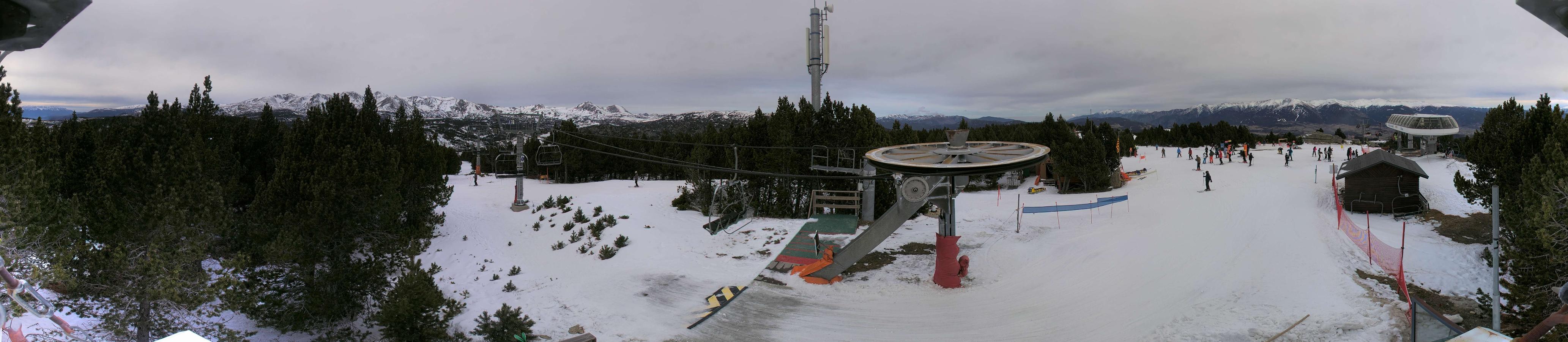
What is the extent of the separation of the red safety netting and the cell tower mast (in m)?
17.8

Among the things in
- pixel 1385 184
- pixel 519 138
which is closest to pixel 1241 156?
pixel 1385 184

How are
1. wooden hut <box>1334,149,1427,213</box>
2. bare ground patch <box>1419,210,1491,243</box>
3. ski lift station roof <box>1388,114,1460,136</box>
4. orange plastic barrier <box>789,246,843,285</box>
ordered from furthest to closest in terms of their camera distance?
ski lift station roof <box>1388,114,1460,136</box> < wooden hut <box>1334,149,1427,213</box> < bare ground patch <box>1419,210,1491,243</box> < orange plastic barrier <box>789,246,843,285</box>

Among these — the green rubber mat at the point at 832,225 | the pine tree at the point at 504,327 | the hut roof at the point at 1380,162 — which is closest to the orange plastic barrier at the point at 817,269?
the green rubber mat at the point at 832,225

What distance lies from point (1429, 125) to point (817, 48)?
47.6 metres

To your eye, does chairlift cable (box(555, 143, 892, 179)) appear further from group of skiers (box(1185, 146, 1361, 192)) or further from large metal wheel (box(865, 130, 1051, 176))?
group of skiers (box(1185, 146, 1361, 192))

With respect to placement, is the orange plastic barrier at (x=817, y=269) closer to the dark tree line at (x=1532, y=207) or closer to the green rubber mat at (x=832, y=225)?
the green rubber mat at (x=832, y=225)

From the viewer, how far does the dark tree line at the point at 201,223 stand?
1020 centimetres

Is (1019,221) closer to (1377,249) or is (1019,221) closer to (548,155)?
(1377,249)

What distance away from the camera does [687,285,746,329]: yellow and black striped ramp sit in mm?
14086

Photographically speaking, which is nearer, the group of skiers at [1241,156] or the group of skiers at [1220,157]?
the group of skiers at [1241,156]

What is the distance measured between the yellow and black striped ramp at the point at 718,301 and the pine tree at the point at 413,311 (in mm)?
5112

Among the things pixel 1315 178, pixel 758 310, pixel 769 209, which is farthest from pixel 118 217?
pixel 1315 178

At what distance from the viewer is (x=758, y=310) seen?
579 inches

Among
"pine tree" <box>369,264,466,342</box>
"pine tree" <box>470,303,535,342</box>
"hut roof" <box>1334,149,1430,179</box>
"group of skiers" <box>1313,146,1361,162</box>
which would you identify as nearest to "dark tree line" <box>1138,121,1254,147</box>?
"group of skiers" <box>1313,146,1361,162</box>
